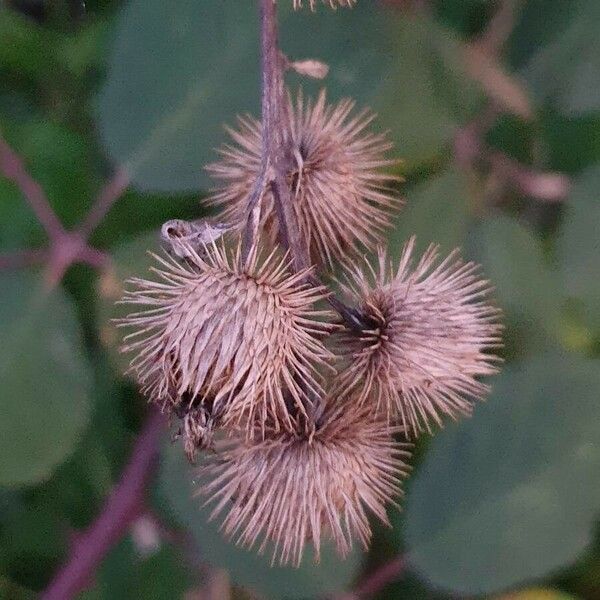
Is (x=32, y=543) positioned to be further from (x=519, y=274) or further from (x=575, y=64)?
(x=575, y=64)

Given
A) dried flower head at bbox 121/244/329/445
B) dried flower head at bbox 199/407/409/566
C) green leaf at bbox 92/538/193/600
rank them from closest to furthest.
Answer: dried flower head at bbox 121/244/329/445
dried flower head at bbox 199/407/409/566
green leaf at bbox 92/538/193/600

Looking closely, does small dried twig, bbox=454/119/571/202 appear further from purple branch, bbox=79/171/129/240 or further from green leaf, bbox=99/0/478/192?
purple branch, bbox=79/171/129/240

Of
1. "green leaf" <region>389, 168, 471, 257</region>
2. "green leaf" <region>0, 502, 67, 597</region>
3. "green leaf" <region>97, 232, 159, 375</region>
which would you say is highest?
"green leaf" <region>389, 168, 471, 257</region>

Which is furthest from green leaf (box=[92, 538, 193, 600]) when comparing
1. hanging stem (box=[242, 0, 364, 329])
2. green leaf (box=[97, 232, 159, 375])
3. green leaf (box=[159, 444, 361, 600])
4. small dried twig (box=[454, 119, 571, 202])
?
small dried twig (box=[454, 119, 571, 202])

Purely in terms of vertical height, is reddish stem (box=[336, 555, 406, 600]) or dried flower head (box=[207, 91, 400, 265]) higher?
dried flower head (box=[207, 91, 400, 265])

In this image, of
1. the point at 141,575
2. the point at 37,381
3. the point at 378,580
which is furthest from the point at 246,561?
the point at 37,381

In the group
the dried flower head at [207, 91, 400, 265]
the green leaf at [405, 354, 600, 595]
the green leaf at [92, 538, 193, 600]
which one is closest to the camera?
the dried flower head at [207, 91, 400, 265]

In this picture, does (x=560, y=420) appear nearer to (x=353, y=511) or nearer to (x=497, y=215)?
(x=497, y=215)
